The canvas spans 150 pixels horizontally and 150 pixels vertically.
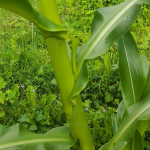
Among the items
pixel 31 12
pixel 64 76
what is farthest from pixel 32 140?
pixel 31 12

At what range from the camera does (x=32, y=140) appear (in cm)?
73

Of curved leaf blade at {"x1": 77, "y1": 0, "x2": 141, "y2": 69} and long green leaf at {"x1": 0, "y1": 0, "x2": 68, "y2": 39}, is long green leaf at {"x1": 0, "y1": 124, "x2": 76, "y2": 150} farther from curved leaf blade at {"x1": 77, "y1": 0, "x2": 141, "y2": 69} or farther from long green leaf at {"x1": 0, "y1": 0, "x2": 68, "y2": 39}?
long green leaf at {"x1": 0, "y1": 0, "x2": 68, "y2": 39}

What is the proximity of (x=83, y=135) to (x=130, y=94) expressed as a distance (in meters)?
0.27

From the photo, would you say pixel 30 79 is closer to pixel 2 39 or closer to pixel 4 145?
pixel 2 39

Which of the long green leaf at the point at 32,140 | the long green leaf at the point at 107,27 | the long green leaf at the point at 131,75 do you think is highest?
the long green leaf at the point at 107,27

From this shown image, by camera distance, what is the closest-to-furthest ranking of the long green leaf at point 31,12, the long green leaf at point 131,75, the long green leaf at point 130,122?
the long green leaf at point 31,12
the long green leaf at point 130,122
the long green leaf at point 131,75

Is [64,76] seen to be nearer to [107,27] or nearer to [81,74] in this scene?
[81,74]

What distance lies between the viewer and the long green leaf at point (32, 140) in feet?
2.32

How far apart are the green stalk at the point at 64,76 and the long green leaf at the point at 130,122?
0.12m

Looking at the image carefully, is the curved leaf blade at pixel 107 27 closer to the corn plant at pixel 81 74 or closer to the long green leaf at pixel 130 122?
the corn plant at pixel 81 74

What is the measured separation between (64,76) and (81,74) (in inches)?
2.6

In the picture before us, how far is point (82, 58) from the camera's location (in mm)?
716

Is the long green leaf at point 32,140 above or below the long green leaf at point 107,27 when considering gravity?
below

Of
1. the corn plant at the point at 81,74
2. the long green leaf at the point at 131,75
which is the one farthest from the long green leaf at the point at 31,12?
the long green leaf at the point at 131,75
